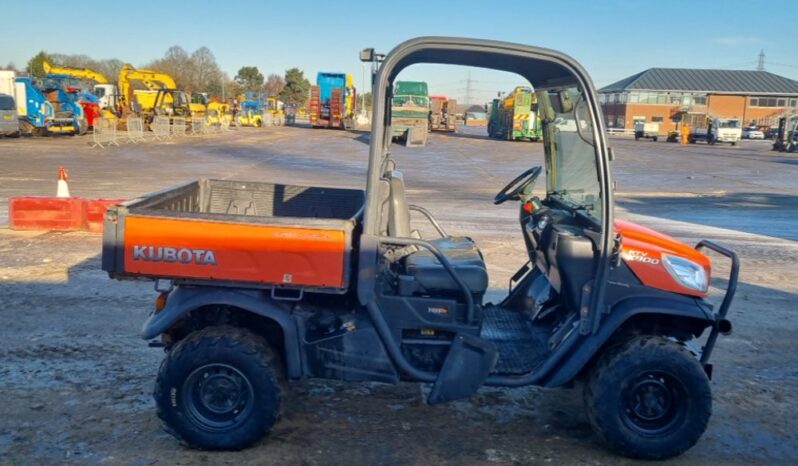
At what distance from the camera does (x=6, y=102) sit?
29.6 m

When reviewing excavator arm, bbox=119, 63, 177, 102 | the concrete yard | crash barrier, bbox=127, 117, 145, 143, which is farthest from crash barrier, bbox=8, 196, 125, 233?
excavator arm, bbox=119, 63, 177, 102

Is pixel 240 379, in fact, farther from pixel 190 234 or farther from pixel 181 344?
pixel 190 234

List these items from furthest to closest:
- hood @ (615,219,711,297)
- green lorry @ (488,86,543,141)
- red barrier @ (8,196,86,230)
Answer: green lorry @ (488,86,543,141)
red barrier @ (8,196,86,230)
hood @ (615,219,711,297)

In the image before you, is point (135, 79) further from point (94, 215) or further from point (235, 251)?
point (235, 251)

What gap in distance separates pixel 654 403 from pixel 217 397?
8.27ft

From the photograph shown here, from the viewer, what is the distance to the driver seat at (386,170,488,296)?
416 cm

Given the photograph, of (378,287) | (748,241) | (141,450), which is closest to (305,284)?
(378,287)

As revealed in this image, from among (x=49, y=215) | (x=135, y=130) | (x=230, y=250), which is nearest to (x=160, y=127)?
(x=135, y=130)

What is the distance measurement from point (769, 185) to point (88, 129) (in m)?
32.5

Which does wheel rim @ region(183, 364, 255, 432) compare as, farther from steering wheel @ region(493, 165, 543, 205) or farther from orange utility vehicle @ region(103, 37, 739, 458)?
steering wheel @ region(493, 165, 543, 205)

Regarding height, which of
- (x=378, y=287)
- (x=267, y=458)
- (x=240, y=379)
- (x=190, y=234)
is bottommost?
(x=267, y=458)

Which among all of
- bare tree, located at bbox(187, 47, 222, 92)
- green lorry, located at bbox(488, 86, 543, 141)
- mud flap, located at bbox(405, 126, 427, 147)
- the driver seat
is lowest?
the driver seat

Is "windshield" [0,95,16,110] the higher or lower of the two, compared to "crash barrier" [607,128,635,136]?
lower

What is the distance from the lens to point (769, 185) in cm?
2181
